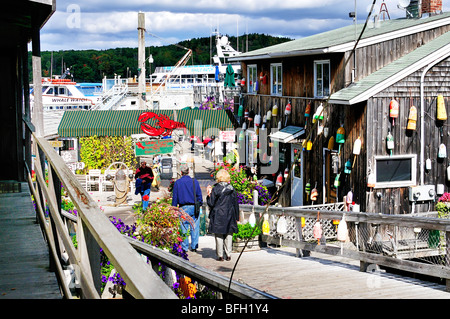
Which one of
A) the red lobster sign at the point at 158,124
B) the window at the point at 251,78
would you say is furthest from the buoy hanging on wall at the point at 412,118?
the red lobster sign at the point at 158,124

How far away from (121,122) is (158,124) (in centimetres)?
187

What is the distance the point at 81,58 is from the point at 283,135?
4359 inches

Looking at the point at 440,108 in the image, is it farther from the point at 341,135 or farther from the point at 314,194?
the point at 314,194

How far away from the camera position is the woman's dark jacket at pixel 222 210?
9953mm

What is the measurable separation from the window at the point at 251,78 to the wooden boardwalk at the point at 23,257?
60.1 feet

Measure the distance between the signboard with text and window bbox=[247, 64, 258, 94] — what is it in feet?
14.0

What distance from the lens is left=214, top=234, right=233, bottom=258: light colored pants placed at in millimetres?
10133

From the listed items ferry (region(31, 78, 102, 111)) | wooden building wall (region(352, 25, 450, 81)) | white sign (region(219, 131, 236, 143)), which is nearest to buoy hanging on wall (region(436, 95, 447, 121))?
wooden building wall (region(352, 25, 450, 81))

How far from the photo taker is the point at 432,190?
16031 millimetres

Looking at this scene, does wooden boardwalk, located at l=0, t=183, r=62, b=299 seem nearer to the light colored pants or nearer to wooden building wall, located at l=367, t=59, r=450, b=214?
the light colored pants

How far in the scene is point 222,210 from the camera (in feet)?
32.8

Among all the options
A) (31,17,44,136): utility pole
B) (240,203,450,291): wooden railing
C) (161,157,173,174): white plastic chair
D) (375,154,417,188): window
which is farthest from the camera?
(161,157,173,174): white plastic chair

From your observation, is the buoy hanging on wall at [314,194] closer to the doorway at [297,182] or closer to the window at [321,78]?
the doorway at [297,182]

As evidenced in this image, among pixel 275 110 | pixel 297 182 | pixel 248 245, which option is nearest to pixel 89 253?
pixel 248 245
